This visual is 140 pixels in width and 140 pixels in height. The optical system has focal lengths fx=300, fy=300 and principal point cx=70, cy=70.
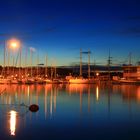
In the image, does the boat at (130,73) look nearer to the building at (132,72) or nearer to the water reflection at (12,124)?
the building at (132,72)

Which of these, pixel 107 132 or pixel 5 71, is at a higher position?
pixel 5 71

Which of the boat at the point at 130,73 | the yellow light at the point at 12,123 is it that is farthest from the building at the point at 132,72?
the yellow light at the point at 12,123

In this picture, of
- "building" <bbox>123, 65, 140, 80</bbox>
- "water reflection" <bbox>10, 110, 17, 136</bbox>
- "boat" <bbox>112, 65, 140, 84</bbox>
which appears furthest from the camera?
"building" <bbox>123, 65, 140, 80</bbox>

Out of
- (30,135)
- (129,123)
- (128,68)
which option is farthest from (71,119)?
(128,68)

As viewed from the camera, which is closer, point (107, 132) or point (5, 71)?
point (107, 132)

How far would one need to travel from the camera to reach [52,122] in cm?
2438

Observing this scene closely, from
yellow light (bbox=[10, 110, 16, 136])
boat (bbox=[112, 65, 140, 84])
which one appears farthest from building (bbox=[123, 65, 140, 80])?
yellow light (bbox=[10, 110, 16, 136])

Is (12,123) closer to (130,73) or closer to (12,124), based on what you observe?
(12,124)

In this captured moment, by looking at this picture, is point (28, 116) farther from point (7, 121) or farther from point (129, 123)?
point (129, 123)

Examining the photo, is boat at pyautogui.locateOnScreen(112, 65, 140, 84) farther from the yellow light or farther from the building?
the yellow light

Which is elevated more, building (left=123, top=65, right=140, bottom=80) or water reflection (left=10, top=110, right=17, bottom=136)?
building (left=123, top=65, right=140, bottom=80)

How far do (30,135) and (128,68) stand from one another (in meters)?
130

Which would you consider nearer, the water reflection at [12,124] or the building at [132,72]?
the water reflection at [12,124]

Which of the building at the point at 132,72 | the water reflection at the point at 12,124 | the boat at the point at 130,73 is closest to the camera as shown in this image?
the water reflection at the point at 12,124
